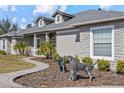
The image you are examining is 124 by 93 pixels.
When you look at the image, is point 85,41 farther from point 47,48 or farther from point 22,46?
point 22,46

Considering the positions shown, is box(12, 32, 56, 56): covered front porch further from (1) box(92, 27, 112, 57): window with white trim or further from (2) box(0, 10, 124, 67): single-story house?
(1) box(92, 27, 112, 57): window with white trim

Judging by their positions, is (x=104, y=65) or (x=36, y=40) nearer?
(x=104, y=65)

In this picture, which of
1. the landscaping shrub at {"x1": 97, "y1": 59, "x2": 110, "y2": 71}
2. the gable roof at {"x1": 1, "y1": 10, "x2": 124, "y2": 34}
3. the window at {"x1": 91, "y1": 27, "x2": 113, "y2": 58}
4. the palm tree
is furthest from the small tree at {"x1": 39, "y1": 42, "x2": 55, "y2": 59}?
the palm tree

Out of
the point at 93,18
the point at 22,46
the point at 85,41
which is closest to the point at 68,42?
the point at 93,18

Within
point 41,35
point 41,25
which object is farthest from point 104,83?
point 41,25

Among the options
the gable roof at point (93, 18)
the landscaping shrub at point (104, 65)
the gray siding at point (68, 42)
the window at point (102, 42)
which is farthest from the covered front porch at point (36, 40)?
the landscaping shrub at point (104, 65)

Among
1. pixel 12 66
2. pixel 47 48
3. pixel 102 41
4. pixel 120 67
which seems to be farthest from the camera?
pixel 47 48

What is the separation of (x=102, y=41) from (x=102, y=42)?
0.20ft

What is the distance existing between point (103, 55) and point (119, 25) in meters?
2.21

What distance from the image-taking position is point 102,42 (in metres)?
12.8

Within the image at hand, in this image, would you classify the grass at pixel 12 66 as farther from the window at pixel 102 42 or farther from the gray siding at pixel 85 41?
the window at pixel 102 42

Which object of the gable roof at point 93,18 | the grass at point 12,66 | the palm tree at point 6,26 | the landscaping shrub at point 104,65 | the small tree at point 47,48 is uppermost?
the palm tree at point 6,26

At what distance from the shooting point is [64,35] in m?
18.4

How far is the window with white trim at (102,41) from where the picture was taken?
12375 mm
